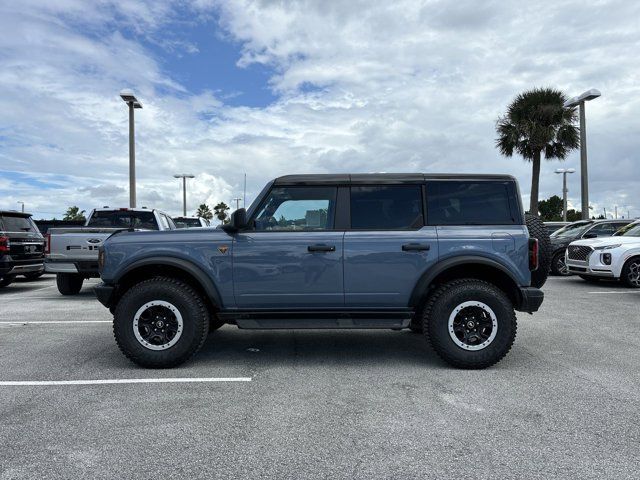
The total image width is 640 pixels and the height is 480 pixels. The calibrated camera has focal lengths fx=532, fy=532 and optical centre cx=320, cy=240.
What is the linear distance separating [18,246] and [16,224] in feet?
1.83

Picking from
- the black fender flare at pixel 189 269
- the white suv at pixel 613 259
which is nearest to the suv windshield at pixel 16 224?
the black fender flare at pixel 189 269

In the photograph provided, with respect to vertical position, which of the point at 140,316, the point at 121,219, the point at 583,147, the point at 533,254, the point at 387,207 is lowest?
the point at 140,316

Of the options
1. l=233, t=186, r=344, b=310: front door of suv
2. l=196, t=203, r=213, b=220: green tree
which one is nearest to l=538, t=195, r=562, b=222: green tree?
l=196, t=203, r=213, b=220: green tree

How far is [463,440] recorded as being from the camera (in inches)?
133

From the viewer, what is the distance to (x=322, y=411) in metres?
3.91

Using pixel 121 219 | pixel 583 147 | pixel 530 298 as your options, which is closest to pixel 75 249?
pixel 121 219

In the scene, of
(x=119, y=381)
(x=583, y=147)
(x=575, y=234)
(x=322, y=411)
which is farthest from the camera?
(x=583, y=147)

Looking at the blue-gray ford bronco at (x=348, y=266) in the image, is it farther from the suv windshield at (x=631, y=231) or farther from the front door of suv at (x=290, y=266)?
the suv windshield at (x=631, y=231)

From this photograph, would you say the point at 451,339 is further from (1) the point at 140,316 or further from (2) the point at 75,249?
(2) the point at 75,249

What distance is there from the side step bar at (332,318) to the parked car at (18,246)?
27.3 feet

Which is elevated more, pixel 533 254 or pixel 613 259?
pixel 533 254

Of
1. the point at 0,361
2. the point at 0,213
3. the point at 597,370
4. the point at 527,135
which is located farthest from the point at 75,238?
the point at 527,135

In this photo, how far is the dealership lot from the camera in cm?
305

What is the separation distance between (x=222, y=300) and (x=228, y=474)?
7.77 feet
